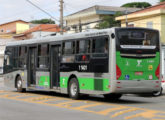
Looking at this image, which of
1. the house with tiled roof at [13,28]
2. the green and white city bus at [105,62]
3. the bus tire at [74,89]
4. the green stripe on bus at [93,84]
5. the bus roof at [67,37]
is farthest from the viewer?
the house with tiled roof at [13,28]

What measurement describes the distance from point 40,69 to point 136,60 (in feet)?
22.1

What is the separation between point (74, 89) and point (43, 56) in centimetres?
373

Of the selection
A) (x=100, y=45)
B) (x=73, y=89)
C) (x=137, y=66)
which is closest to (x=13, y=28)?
(x=73, y=89)

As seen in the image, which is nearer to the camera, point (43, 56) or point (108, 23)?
point (43, 56)

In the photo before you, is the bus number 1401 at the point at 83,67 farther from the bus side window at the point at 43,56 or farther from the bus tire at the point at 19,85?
the bus tire at the point at 19,85

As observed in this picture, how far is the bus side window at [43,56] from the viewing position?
2073 cm

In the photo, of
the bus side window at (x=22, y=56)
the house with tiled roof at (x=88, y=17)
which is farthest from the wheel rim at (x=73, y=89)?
the house with tiled roof at (x=88, y=17)

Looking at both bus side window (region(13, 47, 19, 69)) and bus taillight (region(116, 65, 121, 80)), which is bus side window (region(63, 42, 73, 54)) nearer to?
bus taillight (region(116, 65, 121, 80))

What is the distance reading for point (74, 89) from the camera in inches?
716

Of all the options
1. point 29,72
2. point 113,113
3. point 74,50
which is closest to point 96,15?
point 29,72

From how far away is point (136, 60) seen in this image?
53.3 ft

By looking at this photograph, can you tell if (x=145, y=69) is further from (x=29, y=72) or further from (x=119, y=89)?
(x=29, y=72)

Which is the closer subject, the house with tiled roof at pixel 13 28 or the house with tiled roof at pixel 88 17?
the house with tiled roof at pixel 88 17

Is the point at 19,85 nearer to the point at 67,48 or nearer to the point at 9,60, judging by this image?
the point at 9,60
